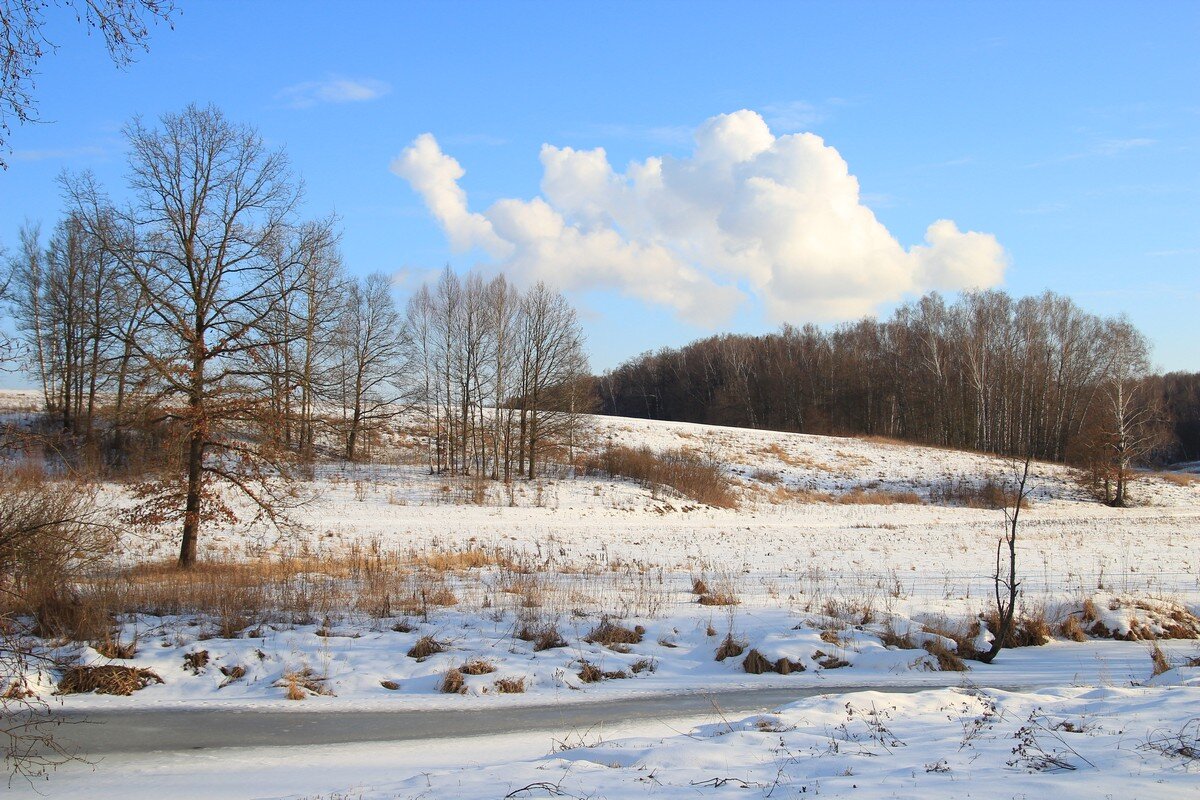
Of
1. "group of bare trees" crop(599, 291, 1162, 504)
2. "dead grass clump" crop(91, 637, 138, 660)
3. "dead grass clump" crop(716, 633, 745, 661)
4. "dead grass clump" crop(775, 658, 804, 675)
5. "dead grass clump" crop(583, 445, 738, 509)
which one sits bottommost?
"dead grass clump" crop(775, 658, 804, 675)

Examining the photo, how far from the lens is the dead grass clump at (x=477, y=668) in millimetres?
10297

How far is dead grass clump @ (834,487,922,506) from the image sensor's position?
41206mm

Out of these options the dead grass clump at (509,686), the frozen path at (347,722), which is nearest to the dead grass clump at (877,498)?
the frozen path at (347,722)

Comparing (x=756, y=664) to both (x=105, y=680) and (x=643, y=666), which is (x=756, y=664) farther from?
(x=105, y=680)

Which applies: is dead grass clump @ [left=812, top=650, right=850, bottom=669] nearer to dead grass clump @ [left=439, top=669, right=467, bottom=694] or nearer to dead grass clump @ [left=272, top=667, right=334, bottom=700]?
dead grass clump @ [left=439, top=669, right=467, bottom=694]

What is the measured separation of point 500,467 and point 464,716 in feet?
114

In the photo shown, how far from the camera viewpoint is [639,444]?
161 feet

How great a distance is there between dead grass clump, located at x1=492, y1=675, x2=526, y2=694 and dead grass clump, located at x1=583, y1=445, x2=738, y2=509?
2746cm

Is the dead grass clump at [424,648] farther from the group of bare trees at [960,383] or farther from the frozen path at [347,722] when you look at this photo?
the group of bare trees at [960,383]

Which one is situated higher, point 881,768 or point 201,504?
point 201,504

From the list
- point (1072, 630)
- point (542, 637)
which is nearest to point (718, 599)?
point (542, 637)

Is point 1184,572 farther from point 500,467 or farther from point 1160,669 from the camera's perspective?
point 500,467

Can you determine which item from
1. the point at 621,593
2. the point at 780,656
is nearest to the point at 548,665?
the point at 780,656

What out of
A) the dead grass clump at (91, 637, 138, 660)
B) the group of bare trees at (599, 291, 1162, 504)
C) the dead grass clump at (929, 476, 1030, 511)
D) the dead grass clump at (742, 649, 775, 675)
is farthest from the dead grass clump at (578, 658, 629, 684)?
the group of bare trees at (599, 291, 1162, 504)
